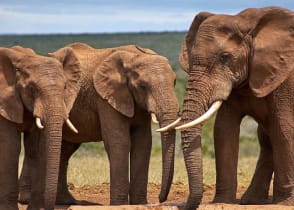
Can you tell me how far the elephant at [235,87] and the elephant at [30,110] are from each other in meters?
1.35

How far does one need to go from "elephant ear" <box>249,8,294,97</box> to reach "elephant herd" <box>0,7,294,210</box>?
0.4 inches

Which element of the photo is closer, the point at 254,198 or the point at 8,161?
the point at 8,161

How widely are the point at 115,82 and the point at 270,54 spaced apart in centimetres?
240

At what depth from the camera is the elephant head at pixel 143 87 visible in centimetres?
1154

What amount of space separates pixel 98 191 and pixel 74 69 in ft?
9.23

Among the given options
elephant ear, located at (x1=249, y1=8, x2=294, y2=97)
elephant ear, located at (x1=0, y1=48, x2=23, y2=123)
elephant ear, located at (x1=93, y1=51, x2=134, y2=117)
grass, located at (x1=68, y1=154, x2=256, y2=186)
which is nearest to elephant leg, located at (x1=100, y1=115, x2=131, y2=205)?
elephant ear, located at (x1=93, y1=51, x2=134, y2=117)

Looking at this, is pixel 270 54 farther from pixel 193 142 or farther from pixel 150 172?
pixel 150 172

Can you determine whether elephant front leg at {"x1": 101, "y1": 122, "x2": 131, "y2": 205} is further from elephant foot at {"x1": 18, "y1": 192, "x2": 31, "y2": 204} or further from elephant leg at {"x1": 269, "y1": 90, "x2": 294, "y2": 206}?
elephant leg at {"x1": 269, "y1": 90, "x2": 294, "y2": 206}

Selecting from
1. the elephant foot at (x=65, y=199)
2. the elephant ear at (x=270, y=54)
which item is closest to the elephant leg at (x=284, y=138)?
the elephant ear at (x=270, y=54)

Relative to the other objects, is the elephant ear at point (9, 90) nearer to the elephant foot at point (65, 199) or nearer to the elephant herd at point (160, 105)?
the elephant herd at point (160, 105)

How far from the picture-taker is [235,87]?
10977 millimetres

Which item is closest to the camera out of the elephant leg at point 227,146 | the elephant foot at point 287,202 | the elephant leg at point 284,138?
the elephant leg at point 284,138

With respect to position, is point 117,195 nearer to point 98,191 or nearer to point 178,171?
point 98,191

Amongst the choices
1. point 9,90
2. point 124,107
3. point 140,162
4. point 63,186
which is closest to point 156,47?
point 63,186
